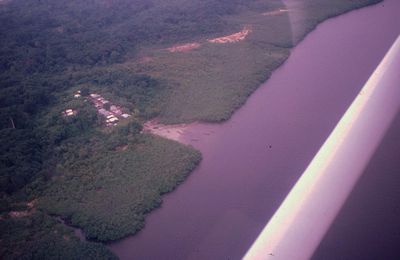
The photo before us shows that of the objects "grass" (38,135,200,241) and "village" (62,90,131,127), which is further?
"village" (62,90,131,127)

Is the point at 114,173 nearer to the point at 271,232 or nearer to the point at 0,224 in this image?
the point at 0,224

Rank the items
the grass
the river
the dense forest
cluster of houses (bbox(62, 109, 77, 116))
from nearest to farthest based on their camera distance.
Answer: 1. the river
2. the grass
3. the dense forest
4. cluster of houses (bbox(62, 109, 77, 116))

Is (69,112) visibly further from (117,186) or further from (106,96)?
(117,186)

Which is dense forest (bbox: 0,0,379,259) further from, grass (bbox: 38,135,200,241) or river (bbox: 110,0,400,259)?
river (bbox: 110,0,400,259)

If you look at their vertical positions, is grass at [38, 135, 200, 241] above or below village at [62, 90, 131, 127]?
below

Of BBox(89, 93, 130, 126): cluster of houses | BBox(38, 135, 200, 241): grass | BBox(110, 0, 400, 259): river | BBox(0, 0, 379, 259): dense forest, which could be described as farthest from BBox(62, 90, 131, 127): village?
BBox(110, 0, 400, 259): river

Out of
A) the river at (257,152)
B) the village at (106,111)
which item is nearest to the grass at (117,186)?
the river at (257,152)

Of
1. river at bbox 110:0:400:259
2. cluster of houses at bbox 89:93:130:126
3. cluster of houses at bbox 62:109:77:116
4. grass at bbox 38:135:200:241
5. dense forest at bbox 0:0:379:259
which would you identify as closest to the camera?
river at bbox 110:0:400:259

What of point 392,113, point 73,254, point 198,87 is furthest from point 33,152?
point 392,113
